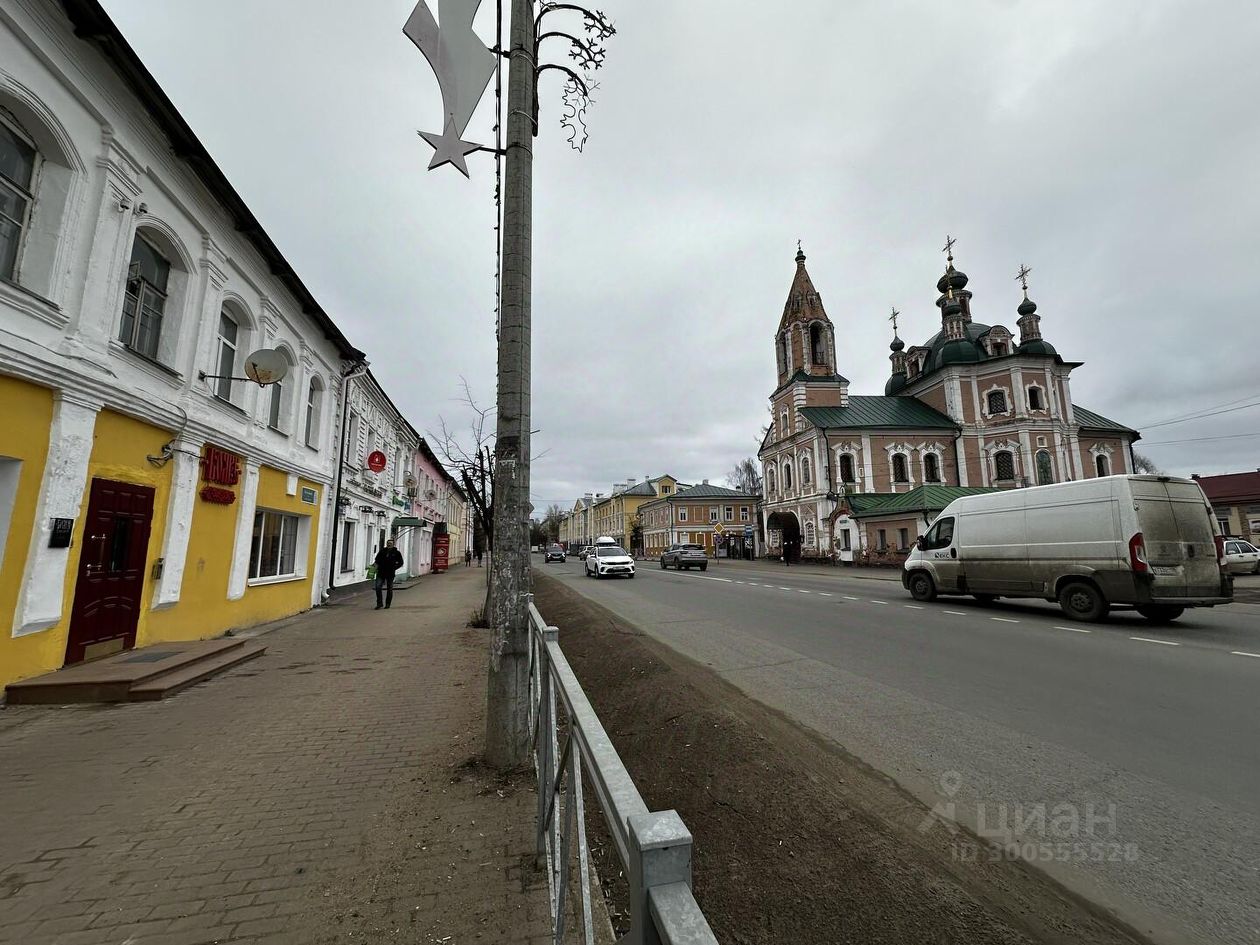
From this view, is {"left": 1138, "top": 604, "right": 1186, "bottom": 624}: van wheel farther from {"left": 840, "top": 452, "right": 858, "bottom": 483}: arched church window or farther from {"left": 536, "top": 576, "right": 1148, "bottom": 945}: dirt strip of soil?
{"left": 840, "top": 452, "right": 858, "bottom": 483}: arched church window

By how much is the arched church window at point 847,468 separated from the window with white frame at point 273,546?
121ft

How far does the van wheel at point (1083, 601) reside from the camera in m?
10.2

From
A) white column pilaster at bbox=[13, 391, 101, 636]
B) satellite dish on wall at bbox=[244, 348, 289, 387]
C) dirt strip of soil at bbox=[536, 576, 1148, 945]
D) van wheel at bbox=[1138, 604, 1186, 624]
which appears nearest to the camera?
dirt strip of soil at bbox=[536, 576, 1148, 945]

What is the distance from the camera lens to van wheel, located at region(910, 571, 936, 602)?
14000mm

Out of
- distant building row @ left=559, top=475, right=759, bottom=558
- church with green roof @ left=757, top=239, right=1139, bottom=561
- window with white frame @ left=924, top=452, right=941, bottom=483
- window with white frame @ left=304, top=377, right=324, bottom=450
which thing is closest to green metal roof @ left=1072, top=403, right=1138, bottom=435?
church with green roof @ left=757, top=239, right=1139, bottom=561

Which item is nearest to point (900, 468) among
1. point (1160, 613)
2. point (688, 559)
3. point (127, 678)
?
point (688, 559)

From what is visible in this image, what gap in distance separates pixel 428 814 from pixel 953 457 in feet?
156

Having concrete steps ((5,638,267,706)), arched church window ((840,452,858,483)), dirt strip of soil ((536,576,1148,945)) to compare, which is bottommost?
dirt strip of soil ((536,576,1148,945))

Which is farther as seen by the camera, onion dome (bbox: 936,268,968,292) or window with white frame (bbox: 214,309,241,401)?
onion dome (bbox: 936,268,968,292)

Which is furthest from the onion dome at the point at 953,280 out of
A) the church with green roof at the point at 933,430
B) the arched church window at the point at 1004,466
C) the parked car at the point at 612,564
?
the parked car at the point at 612,564

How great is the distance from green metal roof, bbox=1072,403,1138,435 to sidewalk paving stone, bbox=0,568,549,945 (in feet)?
179

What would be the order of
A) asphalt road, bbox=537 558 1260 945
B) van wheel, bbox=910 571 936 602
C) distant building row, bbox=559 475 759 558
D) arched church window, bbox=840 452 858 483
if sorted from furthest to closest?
1. distant building row, bbox=559 475 759 558
2. arched church window, bbox=840 452 858 483
3. van wheel, bbox=910 571 936 602
4. asphalt road, bbox=537 558 1260 945

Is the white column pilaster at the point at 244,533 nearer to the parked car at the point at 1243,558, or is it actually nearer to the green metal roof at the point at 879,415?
the parked car at the point at 1243,558

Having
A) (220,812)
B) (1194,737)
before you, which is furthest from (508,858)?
(1194,737)
